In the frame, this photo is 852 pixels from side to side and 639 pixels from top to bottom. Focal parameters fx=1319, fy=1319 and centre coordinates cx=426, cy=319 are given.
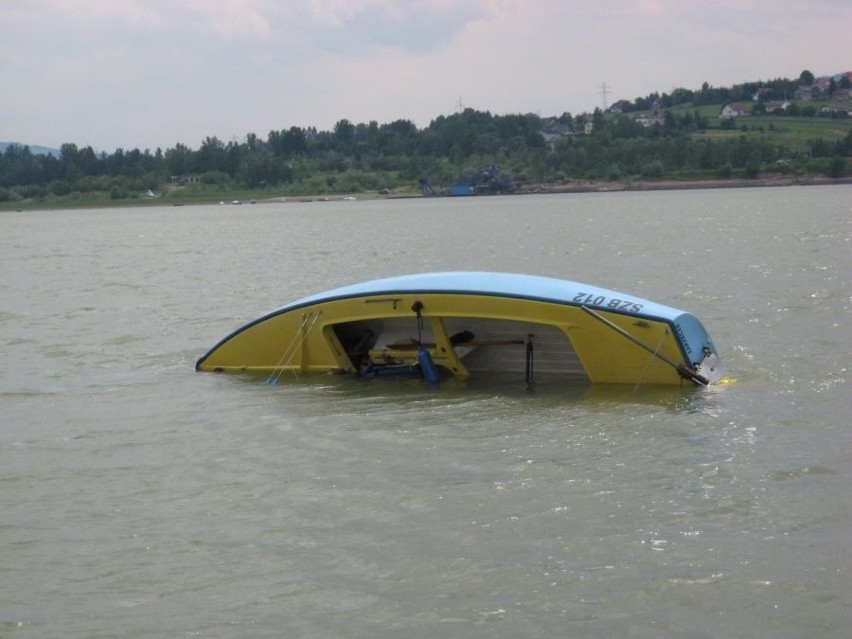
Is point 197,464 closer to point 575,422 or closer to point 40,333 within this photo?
point 575,422

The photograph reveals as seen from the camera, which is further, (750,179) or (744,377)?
(750,179)

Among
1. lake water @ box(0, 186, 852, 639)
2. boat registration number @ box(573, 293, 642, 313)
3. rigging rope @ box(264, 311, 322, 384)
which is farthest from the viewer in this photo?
rigging rope @ box(264, 311, 322, 384)

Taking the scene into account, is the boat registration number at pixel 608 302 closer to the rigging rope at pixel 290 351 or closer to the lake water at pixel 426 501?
the lake water at pixel 426 501

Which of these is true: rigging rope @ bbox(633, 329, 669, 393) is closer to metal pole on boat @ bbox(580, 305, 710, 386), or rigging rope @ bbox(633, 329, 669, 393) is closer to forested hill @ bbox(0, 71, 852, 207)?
metal pole on boat @ bbox(580, 305, 710, 386)

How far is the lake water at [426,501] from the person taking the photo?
8.01 metres

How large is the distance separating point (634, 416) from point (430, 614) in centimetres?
523

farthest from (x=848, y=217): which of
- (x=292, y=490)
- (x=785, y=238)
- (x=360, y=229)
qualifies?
(x=292, y=490)

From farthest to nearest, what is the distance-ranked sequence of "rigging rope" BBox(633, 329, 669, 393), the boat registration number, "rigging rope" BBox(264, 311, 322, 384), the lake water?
"rigging rope" BBox(264, 311, 322, 384) → the boat registration number → "rigging rope" BBox(633, 329, 669, 393) → the lake water

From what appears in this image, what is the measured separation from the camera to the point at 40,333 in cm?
2352

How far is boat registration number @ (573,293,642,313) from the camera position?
44.8ft

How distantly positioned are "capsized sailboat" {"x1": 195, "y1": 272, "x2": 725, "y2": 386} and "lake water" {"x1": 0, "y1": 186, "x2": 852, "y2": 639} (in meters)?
0.33

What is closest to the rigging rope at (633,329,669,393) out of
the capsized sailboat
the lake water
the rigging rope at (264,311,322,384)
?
the capsized sailboat

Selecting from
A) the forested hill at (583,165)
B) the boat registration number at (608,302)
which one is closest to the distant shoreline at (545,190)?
the forested hill at (583,165)

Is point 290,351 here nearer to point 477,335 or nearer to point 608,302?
point 477,335
